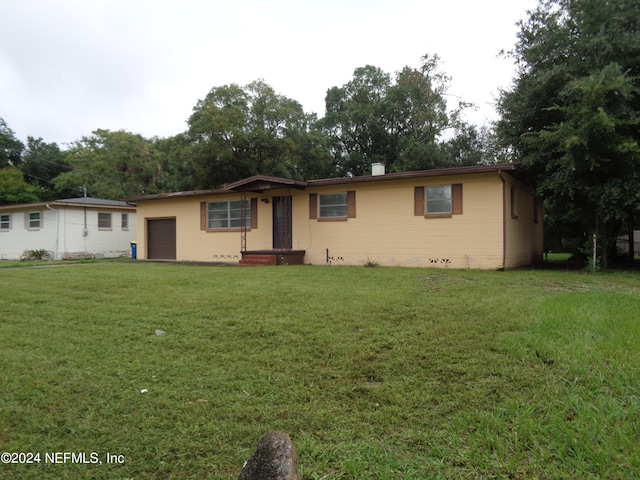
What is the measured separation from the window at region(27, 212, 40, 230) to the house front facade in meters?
7.91

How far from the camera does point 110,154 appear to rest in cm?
3384

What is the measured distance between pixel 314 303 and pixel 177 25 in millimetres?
11008

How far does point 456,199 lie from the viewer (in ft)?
38.8

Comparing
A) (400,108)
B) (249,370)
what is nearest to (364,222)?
(249,370)

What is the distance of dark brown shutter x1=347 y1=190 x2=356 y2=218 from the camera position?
13.3 metres

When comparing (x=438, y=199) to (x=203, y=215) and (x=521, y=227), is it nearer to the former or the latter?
(x=521, y=227)

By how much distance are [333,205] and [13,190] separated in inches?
1185

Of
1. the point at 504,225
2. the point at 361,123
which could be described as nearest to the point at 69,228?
the point at 361,123

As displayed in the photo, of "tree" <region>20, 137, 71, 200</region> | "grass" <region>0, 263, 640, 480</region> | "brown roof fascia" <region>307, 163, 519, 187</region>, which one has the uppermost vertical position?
"tree" <region>20, 137, 71, 200</region>

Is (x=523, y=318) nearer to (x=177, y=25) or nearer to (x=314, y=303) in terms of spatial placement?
(x=314, y=303)

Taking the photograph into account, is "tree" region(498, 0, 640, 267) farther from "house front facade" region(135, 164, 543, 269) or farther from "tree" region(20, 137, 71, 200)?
"tree" region(20, 137, 71, 200)

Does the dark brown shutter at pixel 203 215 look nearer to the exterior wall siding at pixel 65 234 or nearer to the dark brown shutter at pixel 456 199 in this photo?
the exterior wall siding at pixel 65 234

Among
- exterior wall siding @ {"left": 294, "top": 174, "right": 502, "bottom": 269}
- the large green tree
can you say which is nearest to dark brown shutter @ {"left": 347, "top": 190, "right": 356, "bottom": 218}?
exterior wall siding @ {"left": 294, "top": 174, "right": 502, "bottom": 269}

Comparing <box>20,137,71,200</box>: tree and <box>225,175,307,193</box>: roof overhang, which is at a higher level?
<box>20,137,71,200</box>: tree
